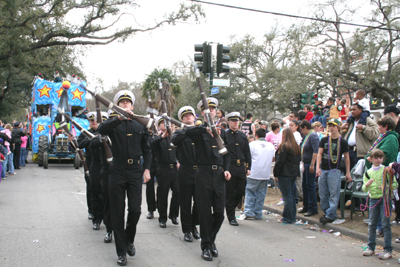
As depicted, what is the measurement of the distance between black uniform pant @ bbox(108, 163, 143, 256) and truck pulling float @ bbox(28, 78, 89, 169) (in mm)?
13655

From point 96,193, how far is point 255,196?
3437 millimetres

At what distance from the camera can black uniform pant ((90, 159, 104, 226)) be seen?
Answer: 733cm

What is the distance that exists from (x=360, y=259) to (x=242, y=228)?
2.47m

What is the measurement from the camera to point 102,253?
19.0ft

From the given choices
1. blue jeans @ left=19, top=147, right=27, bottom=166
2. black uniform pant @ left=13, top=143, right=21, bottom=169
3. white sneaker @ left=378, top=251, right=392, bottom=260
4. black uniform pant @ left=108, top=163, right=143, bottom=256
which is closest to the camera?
black uniform pant @ left=108, top=163, right=143, bottom=256

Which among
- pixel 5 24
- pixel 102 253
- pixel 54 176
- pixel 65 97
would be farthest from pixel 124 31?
pixel 102 253

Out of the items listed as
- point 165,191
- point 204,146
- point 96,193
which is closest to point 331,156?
point 204,146

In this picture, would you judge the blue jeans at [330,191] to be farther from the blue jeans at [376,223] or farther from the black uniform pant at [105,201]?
the black uniform pant at [105,201]

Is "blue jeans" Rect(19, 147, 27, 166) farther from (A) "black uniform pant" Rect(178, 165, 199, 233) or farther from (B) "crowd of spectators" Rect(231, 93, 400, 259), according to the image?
(A) "black uniform pant" Rect(178, 165, 199, 233)

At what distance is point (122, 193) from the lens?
215 inches

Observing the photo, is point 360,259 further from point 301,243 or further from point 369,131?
point 369,131

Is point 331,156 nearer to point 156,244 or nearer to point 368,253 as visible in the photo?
point 368,253

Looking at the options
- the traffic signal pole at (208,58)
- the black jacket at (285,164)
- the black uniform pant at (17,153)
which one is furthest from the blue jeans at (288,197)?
the black uniform pant at (17,153)

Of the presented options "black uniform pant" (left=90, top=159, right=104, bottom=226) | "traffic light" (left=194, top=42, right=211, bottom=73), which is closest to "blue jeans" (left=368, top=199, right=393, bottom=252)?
"black uniform pant" (left=90, top=159, right=104, bottom=226)
